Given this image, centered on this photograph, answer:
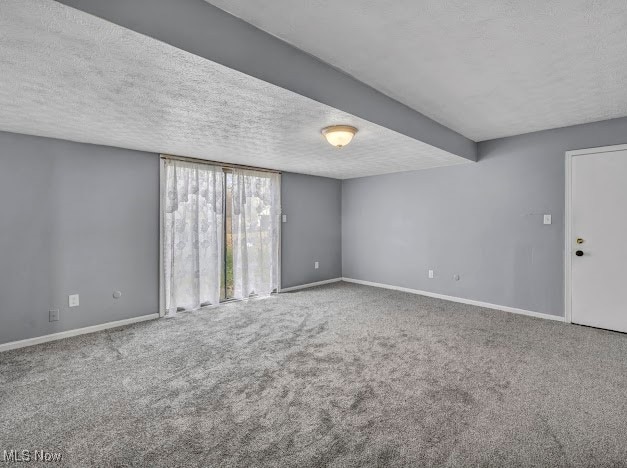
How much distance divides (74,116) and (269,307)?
3.13 m

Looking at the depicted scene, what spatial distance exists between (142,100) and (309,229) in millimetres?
3879

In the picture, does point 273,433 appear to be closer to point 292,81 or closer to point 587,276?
point 292,81

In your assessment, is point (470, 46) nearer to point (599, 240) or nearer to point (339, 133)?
point (339, 133)

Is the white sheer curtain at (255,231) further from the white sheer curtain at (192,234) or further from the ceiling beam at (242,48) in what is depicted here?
the ceiling beam at (242,48)

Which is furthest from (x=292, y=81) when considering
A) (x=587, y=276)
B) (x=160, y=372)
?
(x=587, y=276)

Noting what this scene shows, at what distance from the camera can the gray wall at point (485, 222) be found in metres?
3.81

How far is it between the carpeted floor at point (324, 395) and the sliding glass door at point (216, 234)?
783mm

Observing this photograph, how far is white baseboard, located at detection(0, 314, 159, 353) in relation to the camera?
305 centimetres

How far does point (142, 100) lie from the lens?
2312 mm

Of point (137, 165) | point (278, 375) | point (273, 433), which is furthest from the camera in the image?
point (137, 165)

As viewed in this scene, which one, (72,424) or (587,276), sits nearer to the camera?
(72,424)

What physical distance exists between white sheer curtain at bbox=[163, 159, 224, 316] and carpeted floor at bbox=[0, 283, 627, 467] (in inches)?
26.3

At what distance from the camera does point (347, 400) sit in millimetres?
2117

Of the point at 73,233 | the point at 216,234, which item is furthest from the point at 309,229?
the point at 73,233
